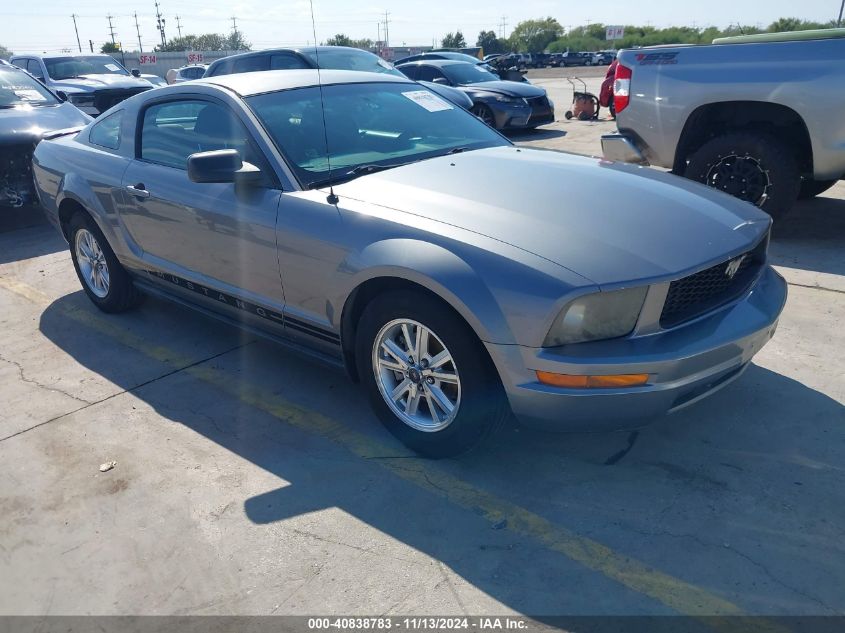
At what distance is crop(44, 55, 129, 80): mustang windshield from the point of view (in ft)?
47.8

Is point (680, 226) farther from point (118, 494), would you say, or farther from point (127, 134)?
point (127, 134)

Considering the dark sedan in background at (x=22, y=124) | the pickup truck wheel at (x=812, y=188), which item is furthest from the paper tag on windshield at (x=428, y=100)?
the dark sedan in background at (x=22, y=124)

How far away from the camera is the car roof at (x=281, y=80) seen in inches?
155

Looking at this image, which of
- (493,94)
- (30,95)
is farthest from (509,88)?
(30,95)

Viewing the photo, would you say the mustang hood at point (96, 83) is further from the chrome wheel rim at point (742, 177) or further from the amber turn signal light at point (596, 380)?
the amber turn signal light at point (596, 380)

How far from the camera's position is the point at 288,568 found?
105 inches

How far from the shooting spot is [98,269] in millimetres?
5172

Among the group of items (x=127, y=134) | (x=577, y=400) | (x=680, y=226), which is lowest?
(x=577, y=400)

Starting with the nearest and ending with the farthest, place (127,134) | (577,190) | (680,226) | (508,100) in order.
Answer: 1. (680,226)
2. (577,190)
3. (127,134)
4. (508,100)

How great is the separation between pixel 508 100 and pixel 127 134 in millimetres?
8847

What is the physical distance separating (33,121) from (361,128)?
5.56 metres

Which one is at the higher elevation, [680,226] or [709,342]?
[680,226]

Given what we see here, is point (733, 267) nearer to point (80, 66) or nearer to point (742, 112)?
point (742, 112)

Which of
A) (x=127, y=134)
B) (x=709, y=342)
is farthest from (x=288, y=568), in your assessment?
(x=127, y=134)
